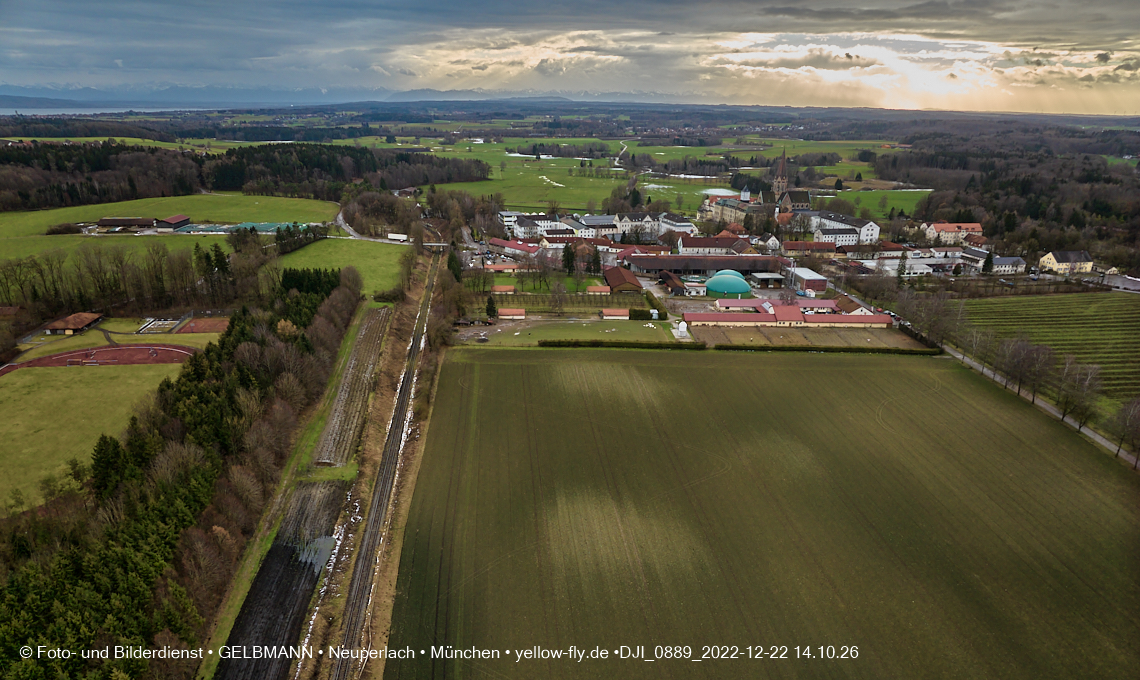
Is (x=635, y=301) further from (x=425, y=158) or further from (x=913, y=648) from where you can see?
(x=425, y=158)

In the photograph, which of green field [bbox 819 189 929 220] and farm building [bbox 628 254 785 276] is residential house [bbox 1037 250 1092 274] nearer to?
farm building [bbox 628 254 785 276]

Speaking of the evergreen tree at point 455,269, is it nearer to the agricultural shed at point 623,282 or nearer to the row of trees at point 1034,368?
the agricultural shed at point 623,282

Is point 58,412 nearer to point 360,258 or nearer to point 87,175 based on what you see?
point 360,258

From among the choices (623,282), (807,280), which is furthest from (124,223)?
(807,280)

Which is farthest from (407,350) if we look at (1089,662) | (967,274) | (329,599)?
(967,274)

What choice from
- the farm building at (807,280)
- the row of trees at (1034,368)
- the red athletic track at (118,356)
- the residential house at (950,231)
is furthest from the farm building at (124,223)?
the residential house at (950,231)

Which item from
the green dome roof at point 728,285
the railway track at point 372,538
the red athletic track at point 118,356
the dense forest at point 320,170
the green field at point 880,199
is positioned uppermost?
the dense forest at point 320,170

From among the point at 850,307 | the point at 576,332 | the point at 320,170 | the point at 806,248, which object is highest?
the point at 320,170
